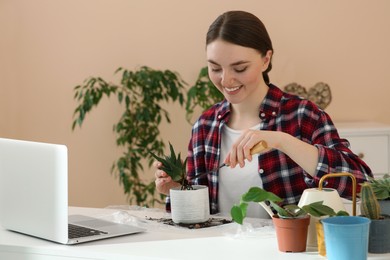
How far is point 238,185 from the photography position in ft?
9.55

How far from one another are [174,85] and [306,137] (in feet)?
6.00

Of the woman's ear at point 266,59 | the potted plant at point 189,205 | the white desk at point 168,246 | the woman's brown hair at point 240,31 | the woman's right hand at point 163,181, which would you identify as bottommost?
the white desk at point 168,246

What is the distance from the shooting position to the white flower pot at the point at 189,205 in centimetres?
262

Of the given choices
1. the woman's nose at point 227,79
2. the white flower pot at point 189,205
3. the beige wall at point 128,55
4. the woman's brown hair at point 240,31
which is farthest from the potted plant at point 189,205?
the beige wall at point 128,55

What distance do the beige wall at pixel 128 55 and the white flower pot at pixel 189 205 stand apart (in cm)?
216

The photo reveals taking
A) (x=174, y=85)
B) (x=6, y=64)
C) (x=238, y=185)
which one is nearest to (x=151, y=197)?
(x=174, y=85)

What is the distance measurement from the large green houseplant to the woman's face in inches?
64.8

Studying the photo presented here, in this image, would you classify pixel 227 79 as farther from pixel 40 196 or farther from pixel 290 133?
pixel 40 196

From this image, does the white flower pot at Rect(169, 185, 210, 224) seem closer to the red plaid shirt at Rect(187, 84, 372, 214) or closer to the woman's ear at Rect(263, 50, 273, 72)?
the red plaid shirt at Rect(187, 84, 372, 214)

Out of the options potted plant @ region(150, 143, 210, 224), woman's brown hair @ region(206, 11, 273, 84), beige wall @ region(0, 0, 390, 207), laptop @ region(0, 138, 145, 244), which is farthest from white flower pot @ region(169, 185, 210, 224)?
beige wall @ region(0, 0, 390, 207)

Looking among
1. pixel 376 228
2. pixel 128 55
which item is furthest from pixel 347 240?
pixel 128 55

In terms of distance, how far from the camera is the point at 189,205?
104 inches

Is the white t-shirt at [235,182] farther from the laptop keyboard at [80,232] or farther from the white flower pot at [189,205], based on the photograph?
the laptop keyboard at [80,232]

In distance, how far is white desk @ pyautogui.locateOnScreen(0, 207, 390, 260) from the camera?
218 cm
